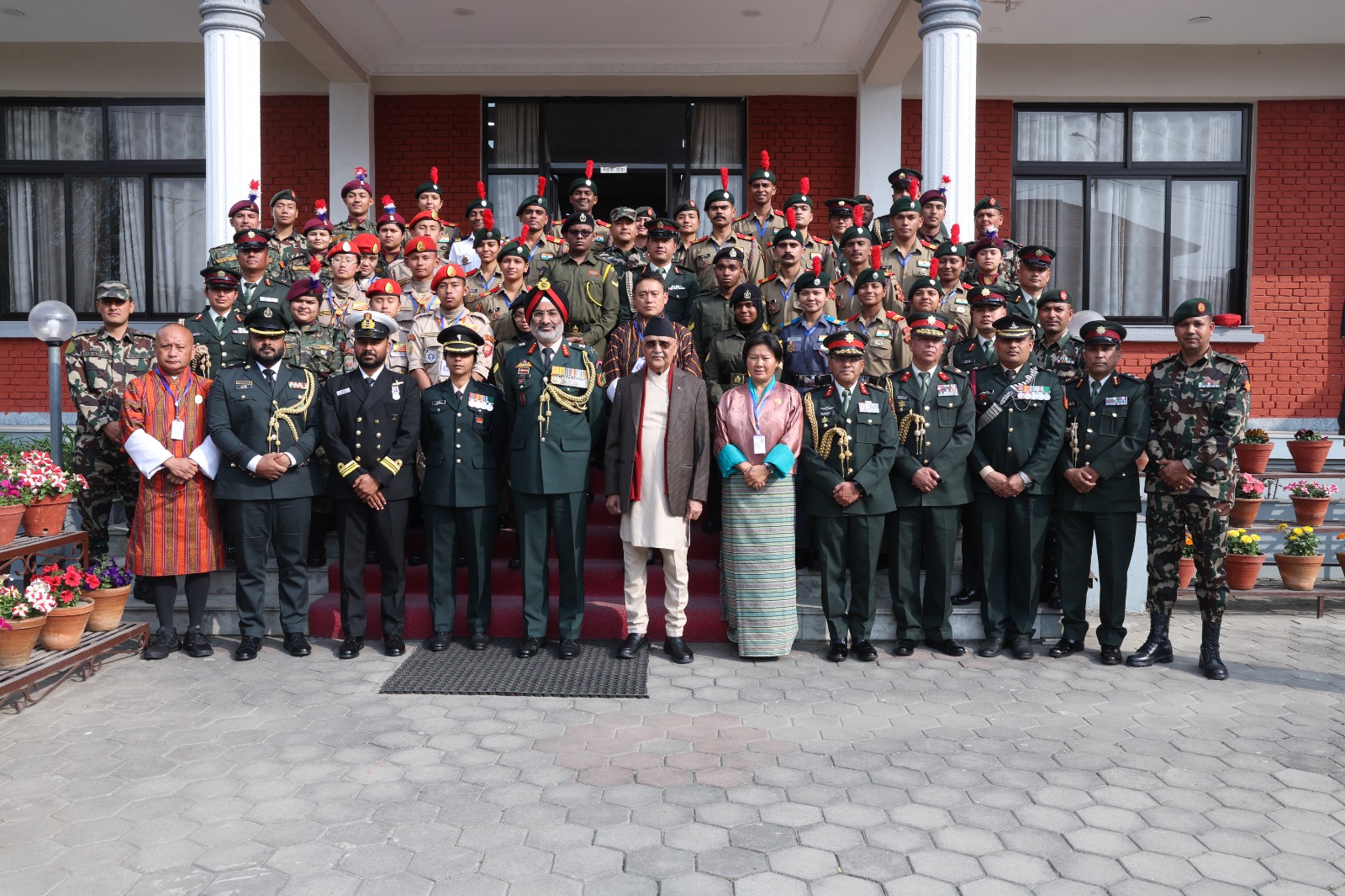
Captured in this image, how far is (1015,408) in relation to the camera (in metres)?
5.68

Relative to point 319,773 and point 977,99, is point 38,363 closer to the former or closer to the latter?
point 319,773

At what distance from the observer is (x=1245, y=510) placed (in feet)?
24.8

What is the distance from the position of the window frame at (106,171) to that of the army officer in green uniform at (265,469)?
6.63m

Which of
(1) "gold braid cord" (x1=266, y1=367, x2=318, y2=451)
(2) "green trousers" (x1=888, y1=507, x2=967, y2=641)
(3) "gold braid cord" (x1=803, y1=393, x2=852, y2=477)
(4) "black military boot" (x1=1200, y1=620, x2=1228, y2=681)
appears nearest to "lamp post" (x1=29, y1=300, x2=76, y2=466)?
(1) "gold braid cord" (x1=266, y1=367, x2=318, y2=451)

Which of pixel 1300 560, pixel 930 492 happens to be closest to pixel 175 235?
pixel 930 492

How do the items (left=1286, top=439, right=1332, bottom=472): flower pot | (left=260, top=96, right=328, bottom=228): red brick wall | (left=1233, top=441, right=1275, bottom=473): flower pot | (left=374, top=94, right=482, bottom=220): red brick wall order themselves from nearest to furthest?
(left=1233, top=441, right=1275, bottom=473): flower pot < (left=1286, top=439, right=1332, bottom=472): flower pot < (left=260, top=96, right=328, bottom=228): red brick wall < (left=374, top=94, right=482, bottom=220): red brick wall

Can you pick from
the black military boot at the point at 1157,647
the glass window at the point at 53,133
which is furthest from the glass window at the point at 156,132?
the black military boot at the point at 1157,647

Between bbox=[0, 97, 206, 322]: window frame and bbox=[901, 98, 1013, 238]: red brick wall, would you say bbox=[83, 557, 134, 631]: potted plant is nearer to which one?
bbox=[0, 97, 206, 322]: window frame

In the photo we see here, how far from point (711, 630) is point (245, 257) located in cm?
389

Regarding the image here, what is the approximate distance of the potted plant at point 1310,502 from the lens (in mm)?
7648

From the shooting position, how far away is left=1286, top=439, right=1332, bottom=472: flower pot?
835 centimetres

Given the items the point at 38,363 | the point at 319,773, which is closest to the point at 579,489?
the point at 319,773

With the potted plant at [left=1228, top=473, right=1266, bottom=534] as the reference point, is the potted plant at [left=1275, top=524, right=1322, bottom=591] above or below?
below

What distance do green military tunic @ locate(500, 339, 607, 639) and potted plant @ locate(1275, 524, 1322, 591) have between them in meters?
5.20
